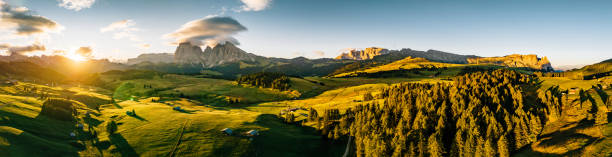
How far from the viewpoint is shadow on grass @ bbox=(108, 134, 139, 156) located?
216 feet

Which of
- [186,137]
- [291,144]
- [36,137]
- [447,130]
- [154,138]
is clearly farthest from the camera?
[447,130]

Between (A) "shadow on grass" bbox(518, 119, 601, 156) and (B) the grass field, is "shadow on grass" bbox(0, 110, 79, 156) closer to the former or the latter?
(B) the grass field

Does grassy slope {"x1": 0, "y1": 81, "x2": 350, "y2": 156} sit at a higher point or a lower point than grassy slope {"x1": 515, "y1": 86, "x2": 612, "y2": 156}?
lower

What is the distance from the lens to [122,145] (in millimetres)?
69625

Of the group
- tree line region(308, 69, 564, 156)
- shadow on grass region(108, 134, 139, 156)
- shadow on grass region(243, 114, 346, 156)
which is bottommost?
shadow on grass region(243, 114, 346, 156)

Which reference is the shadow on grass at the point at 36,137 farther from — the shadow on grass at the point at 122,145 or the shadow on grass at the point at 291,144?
the shadow on grass at the point at 291,144

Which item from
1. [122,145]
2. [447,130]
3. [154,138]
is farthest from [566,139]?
[122,145]

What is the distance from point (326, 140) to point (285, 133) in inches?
624

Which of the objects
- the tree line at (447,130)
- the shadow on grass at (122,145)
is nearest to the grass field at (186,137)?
the shadow on grass at (122,145)

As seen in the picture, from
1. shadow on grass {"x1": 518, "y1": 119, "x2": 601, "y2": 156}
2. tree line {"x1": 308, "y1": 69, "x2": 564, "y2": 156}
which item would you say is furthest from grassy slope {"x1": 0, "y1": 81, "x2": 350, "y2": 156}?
shadow on grass {"x1": 518, "y1": 119, "x2": 601, "y2": 156}

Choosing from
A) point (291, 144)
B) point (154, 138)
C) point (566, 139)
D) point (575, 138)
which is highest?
point (575, 138)

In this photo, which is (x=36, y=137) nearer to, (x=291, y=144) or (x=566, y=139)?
(x=291, y=144)

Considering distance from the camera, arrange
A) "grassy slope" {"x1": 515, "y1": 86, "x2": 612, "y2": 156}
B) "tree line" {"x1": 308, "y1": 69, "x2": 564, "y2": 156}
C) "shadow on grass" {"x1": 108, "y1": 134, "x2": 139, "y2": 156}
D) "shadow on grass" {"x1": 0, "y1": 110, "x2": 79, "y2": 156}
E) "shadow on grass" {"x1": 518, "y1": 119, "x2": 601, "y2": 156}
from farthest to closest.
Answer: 1. "shadow on grass" {"x1": 108, "y1": 134, "x2": 139, "y2": 156}
2. "tree line" {"x1": 308, "y1": 69, "x2": 564, "y2": 156}
3. "shadow on grass" {"x1": 0, "y1": 110, "x2": 79, "y2": 156}
4. "shadow on grass" {"x1": 518, "y1": 119, "x2": 601, "y2": 156}
5. "grassy slope" {"x1": 515, "y1": 86, "x2": 612, "y2": 156}

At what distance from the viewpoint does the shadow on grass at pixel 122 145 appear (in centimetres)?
6570
